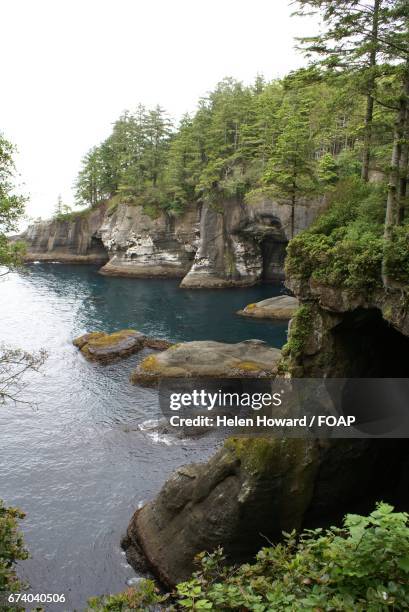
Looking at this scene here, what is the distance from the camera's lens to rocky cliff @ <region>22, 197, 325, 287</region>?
59875 millimetres

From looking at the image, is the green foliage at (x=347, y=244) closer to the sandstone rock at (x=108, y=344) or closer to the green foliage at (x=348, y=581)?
the green foliage at (x=348, y=581)

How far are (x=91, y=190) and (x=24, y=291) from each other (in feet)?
99.3

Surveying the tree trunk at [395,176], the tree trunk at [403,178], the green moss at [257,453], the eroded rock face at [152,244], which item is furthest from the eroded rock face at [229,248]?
the green moss at [257,453]

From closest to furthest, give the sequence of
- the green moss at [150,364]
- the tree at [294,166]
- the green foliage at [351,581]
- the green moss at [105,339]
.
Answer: the green foliage at [351,581] < the green moss at [150,364] < the tree at [294,166] < the green moss at [105,339]

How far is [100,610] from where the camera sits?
21.8 feet

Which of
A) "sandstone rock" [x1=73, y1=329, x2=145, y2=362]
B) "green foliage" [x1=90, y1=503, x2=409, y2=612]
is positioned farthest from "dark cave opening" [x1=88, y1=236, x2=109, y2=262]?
"green foliage" [x1=90, y1=503, x2=409, y2=612]

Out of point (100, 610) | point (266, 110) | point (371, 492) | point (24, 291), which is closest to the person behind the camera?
point (100, 610)

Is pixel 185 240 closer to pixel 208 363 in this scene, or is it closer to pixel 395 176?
pixel 208 363

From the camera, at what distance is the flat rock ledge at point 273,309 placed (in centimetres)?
4394

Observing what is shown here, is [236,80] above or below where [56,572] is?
above

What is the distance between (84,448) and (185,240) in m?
50.2

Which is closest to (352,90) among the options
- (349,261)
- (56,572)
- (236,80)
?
(349,261)

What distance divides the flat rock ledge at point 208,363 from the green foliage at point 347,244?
1403 centimetres

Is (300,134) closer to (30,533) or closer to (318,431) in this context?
(318,431)
